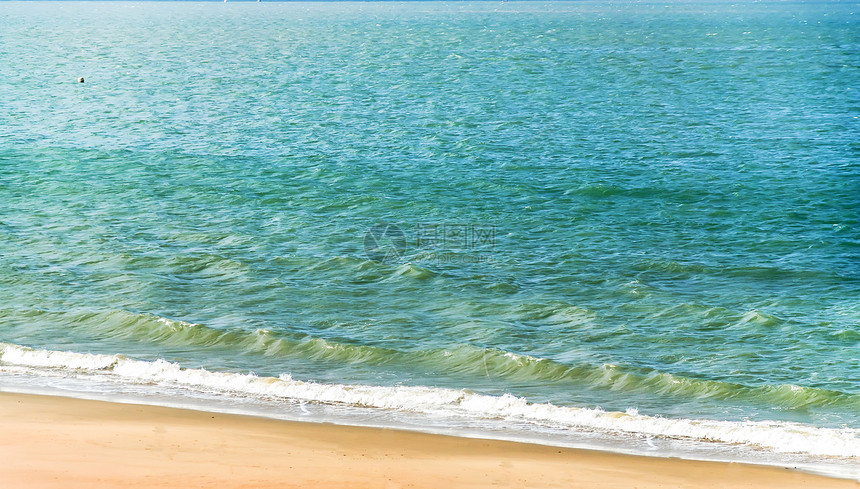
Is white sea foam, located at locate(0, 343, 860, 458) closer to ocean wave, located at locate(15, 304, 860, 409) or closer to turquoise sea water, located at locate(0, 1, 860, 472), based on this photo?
turquoise sea water, located at locate(0, 1, 860, 472)

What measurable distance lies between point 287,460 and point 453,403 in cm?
363

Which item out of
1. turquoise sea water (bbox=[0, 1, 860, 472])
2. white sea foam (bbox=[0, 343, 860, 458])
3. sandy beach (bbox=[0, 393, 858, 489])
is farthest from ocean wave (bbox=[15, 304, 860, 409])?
sandy beach (bbox=[0, 393, 858, 489])

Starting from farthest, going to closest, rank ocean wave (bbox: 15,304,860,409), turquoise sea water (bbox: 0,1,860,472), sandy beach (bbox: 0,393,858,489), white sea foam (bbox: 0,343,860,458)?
turquoise sea water (bbox: 0,1,860,472) < ocean wave (bbox: 15,304,860,409) < white sea foam (bbox: 0,343,860,458) < sandy beach (bbox: 0,393,858,489)

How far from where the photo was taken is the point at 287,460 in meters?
12.4

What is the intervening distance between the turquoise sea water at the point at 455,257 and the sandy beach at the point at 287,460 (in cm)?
119

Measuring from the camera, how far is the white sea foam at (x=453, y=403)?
13.8m

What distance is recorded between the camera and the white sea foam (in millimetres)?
13750

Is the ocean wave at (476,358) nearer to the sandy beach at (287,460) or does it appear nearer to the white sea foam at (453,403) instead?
the white sea foam at (453,403)

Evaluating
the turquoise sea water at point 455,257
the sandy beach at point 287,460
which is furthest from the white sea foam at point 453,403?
the sandy beach at point 287,460

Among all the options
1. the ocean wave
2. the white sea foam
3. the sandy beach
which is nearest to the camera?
the sandy beach

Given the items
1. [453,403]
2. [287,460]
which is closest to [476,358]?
[453,403]

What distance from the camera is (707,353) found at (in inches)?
690

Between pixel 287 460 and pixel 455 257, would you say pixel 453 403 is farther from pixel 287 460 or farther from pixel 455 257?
pixel 455 257

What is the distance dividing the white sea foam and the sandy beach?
1.17 meters
